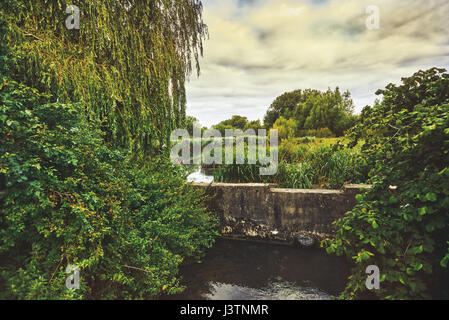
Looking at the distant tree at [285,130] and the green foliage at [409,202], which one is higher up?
the distant tree at [285,130]

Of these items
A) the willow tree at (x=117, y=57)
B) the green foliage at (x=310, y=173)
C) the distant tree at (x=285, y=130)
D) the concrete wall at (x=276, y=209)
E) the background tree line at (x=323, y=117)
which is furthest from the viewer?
the background tree line at (x=323, y=117)

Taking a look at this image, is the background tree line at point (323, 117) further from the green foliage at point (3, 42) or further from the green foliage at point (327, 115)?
the green foliage at point (3, 42)

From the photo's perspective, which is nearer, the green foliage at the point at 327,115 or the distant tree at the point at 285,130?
the distant tree at the point at 285,130

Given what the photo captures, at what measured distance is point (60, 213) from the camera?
2.22 metres

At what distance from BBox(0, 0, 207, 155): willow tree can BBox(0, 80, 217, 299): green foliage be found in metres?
0.53

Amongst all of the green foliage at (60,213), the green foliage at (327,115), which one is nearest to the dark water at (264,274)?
the green foliage at (60,213)

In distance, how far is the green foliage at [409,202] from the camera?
1.96 metres

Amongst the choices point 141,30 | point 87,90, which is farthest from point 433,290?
point 141,30

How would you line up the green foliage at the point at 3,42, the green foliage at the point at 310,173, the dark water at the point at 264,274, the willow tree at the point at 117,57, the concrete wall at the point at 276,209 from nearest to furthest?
1. the green foliage at the point at 3,42
2. the willow tree at the point at 117,57
3. the dark water at the point at 264,274
4. the concrete wall at the point at 276,209
5. the green foliage at the point at 310,173

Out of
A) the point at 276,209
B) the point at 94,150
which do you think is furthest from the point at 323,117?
the point at 94,150

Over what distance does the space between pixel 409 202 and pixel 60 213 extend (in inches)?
Result: 132

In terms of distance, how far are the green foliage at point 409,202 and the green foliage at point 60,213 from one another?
2350 mm

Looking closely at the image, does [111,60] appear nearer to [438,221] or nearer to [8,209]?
[8,209]
